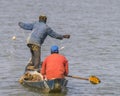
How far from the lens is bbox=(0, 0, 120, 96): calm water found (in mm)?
17234

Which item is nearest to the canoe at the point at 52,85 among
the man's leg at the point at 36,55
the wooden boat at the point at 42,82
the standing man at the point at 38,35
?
the wooden boat at the point at 42,82

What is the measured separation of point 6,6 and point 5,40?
60.5 feet

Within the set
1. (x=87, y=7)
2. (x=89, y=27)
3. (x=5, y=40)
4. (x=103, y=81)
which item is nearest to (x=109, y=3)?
(x=87, y=7)

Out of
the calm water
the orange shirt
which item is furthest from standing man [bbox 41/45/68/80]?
the calm water

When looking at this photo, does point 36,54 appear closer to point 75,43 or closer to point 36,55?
point 36,55

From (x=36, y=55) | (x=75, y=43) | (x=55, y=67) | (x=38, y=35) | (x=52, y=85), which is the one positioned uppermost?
(x=38, y=35)

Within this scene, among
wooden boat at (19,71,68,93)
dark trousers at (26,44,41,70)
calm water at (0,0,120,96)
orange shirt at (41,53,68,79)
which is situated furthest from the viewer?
dark trousers at (26,44,41,70)

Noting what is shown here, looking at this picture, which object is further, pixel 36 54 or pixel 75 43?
pixel 75 43

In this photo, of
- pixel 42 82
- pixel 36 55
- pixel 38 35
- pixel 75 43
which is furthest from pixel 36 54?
pixel 75 43

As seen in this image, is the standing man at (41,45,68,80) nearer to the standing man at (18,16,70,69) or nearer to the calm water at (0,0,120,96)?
the calm water at (0,0,120,96)

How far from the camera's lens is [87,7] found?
45844 mm

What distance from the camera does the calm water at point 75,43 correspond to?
1723 cm

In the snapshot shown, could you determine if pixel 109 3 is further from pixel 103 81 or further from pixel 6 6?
pixel 103 81

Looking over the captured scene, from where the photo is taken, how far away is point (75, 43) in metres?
25.9
